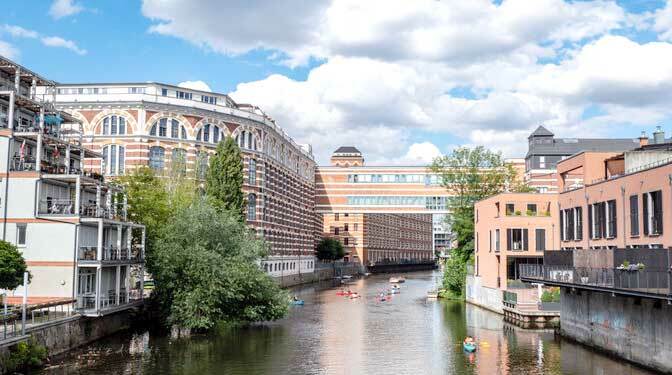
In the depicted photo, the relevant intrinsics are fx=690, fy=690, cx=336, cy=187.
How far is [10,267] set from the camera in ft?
114

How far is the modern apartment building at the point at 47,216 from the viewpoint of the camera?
4397cm

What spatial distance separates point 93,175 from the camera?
51.2 m

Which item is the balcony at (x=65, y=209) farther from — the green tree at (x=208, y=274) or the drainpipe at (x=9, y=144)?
the green tree at (x=208, y=274)

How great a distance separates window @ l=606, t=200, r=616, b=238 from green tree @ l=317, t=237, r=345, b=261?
4184 inches

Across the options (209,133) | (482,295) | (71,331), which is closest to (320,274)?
(209,133)

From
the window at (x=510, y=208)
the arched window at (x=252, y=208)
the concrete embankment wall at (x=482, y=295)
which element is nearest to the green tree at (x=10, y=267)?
the concrete embankment wall at (x=482, y=295)

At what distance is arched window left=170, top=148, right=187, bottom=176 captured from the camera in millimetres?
76438

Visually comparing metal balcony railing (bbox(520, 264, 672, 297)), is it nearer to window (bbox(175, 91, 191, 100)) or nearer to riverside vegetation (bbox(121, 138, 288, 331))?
riverside vegetation (bbox(121, 138, 288, 331))

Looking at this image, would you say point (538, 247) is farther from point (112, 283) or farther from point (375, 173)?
point (375, 173)

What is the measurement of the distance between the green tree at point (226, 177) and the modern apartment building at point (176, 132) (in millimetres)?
4614

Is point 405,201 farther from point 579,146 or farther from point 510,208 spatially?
point 510,208

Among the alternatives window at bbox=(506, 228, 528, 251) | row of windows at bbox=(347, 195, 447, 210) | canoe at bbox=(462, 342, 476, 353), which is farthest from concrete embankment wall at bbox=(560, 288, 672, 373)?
row of windows at bbox=(347, 195, 447, 210)

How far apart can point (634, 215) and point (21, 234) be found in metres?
38.9

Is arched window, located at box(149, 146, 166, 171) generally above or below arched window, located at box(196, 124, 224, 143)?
below
